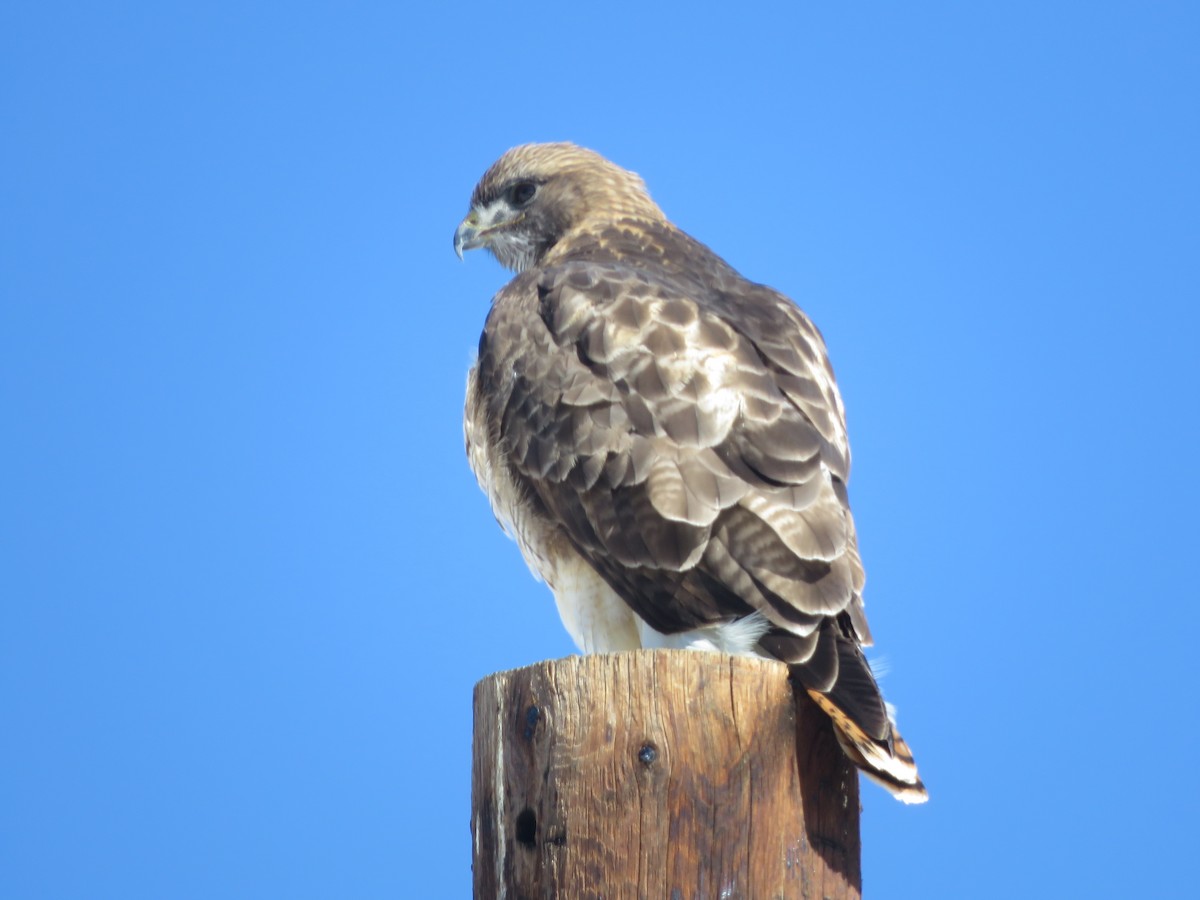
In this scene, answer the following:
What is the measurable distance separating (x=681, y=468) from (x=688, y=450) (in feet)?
0.22

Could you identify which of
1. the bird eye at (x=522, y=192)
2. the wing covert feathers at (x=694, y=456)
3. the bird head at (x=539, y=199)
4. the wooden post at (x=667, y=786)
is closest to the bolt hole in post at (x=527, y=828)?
the wooden post at (x=667, y=786)

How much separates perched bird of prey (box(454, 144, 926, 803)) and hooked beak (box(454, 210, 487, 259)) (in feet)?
4.63

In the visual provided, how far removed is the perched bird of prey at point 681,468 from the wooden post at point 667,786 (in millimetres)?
178

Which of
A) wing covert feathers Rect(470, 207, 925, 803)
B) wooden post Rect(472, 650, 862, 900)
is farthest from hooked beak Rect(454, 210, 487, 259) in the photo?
wooden post Rect(472, 650, 862, 900)

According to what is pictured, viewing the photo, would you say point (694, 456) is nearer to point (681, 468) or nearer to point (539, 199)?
point (681, 468)

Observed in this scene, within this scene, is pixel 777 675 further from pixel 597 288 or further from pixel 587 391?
pixel 597 288

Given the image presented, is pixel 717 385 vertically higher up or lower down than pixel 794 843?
higher up

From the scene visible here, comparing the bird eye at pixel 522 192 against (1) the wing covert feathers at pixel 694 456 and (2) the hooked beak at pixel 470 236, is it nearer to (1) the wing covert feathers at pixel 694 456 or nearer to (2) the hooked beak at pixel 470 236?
(2) the hooked beak at pixel 470 236

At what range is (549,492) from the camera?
4.75m

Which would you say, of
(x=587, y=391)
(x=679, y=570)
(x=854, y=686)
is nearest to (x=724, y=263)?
(x=587, y=391)

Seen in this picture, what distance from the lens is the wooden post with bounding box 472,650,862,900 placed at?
3189mm

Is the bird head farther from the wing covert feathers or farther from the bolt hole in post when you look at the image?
the bolt hole in post

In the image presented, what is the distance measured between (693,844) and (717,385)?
1.72 m

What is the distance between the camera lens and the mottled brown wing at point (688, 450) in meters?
4.02
